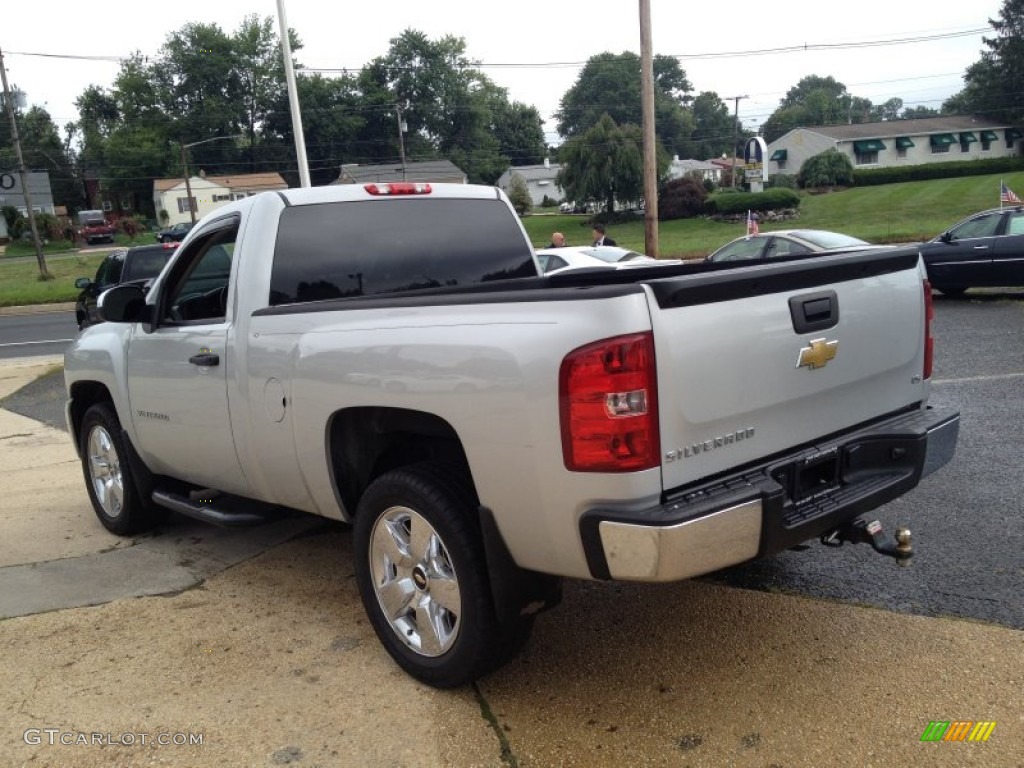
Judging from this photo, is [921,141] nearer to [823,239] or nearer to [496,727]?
[823,239]

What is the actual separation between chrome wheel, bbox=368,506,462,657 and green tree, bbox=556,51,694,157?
357 ft

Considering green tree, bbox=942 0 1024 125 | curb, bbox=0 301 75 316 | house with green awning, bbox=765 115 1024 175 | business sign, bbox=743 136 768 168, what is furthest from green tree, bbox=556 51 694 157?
curb, bbox=0 301 75 316

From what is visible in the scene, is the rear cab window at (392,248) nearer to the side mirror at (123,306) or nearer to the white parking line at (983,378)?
the side mirror at (123,306)

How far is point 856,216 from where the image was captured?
46.9 metres

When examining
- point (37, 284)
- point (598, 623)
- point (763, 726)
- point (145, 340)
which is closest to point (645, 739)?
point (763, 726)

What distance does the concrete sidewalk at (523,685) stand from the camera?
3.03 m

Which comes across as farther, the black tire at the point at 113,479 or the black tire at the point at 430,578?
the black tire at the point at 113,479

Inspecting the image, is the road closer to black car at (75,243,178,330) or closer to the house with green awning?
black car at (75,243,178,330)

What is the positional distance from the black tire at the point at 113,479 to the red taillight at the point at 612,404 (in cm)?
338

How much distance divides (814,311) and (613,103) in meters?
114

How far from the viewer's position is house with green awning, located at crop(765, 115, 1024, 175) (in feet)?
251

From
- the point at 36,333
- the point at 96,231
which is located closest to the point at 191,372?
the point at 36,333

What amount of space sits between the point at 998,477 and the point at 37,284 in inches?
1449

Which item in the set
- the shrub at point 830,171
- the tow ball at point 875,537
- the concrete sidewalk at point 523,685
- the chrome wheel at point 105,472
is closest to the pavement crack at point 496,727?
the concrete sidewalk at point 523,685
